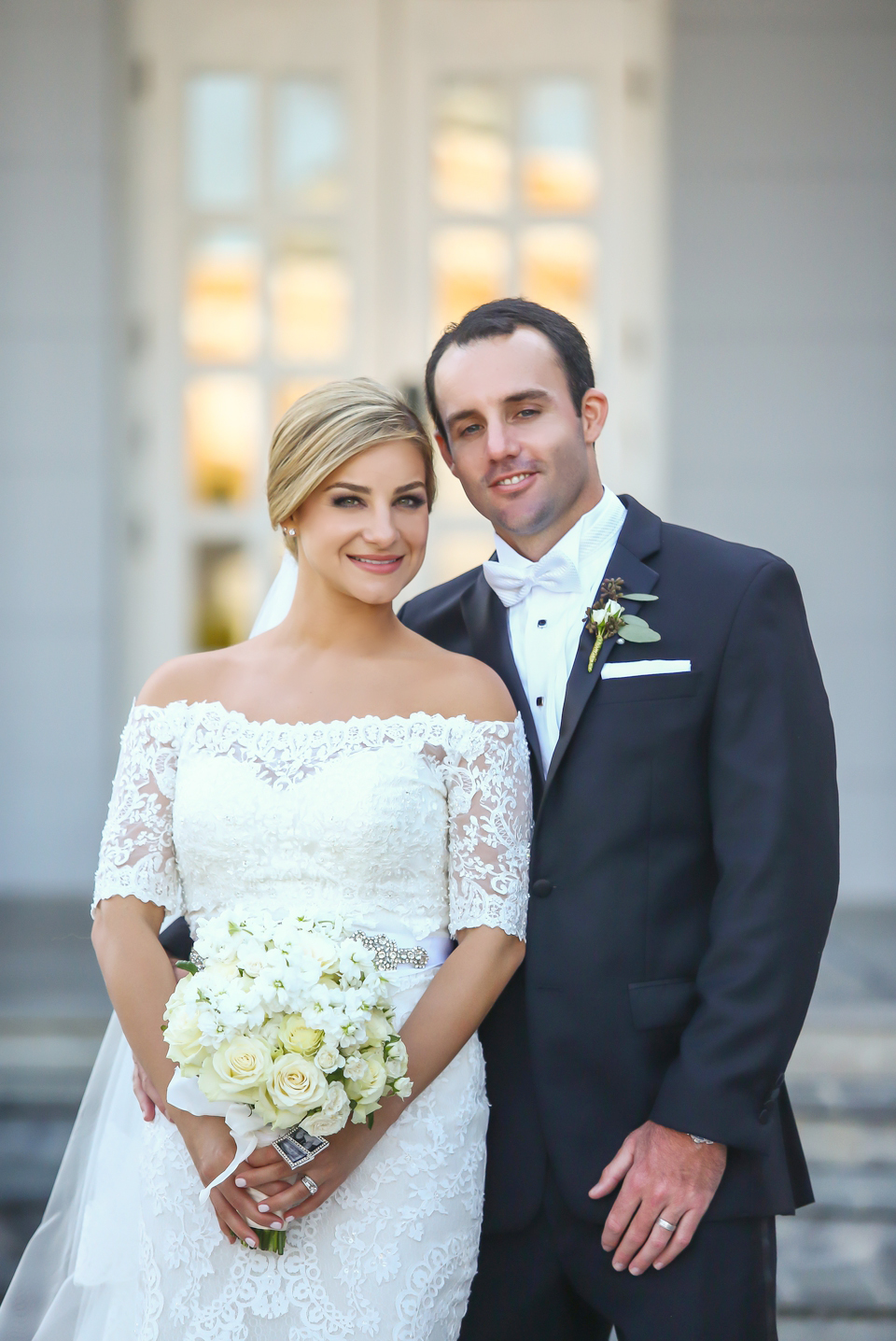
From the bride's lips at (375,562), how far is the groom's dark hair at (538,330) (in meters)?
0.46

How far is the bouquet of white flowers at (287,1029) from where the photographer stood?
1.65m

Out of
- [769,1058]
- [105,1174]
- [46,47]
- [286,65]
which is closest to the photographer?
[769,1058]

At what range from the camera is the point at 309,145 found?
5641 mm

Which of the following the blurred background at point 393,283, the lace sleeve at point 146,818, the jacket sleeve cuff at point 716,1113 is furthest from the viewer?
the blurred background at point 393,283

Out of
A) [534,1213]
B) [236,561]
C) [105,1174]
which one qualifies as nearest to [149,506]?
[236,561]

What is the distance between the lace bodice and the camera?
2.00 meters

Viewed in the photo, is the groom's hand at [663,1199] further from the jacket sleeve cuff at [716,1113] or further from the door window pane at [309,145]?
the door window pane at [309,145]

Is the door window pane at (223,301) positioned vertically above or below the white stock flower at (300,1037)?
above

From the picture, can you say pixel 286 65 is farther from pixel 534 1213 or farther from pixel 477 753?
pixel 534 1213

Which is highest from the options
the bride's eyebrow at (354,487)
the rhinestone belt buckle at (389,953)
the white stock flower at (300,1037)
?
the bride's eyebrow at (354,487)

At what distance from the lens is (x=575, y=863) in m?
2.06

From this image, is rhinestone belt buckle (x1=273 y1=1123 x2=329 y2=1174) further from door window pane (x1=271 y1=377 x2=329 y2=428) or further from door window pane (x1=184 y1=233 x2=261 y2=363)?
door window pane (x1=184 y1=233 x2=261 y2=363)

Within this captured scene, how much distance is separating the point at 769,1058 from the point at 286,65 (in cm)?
514

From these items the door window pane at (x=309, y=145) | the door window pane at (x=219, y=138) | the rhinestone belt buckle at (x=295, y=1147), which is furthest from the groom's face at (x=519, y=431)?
the door window pane at (x=219, y=138)
